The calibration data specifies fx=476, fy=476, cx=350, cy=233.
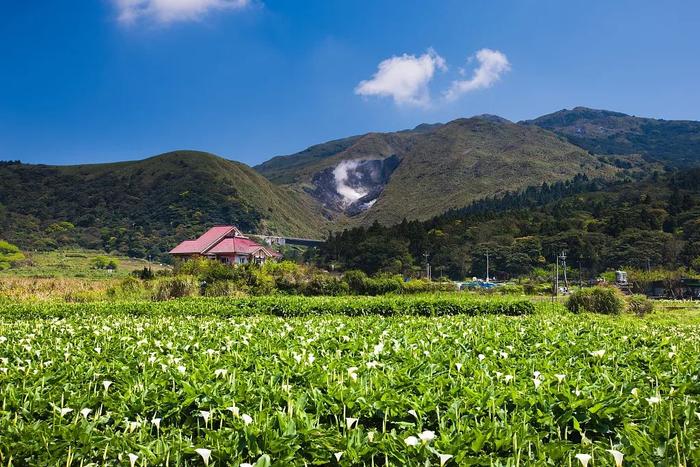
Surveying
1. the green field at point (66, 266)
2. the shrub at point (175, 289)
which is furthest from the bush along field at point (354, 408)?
the green field at point (66, 266)

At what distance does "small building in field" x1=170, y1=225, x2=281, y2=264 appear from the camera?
179ft

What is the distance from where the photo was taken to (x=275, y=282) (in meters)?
31.4

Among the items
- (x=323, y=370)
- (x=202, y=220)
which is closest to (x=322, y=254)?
(x=202, y=220)

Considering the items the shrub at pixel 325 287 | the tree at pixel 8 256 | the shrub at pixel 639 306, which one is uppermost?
the tree at pixel 8 256

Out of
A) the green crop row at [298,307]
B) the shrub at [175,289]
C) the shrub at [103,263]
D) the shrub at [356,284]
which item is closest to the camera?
the green crop row at [298,307]

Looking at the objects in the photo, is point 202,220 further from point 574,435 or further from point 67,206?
point 574,435

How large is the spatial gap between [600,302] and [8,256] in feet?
220

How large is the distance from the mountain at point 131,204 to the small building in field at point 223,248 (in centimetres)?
3368

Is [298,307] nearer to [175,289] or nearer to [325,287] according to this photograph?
[325,287]

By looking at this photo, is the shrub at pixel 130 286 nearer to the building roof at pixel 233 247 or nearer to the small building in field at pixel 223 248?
the small building in field at pixel 223 248

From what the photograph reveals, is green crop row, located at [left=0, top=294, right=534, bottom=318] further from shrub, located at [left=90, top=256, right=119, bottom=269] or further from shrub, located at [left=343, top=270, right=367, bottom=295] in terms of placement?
shrub, located at [left=90, top=256, right=119, bottom=269]

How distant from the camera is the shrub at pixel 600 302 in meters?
22.2

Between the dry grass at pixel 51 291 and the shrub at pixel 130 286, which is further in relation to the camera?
the shrub at pixel 130 286

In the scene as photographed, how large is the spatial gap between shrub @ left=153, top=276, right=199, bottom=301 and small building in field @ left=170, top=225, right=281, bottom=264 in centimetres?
2384
